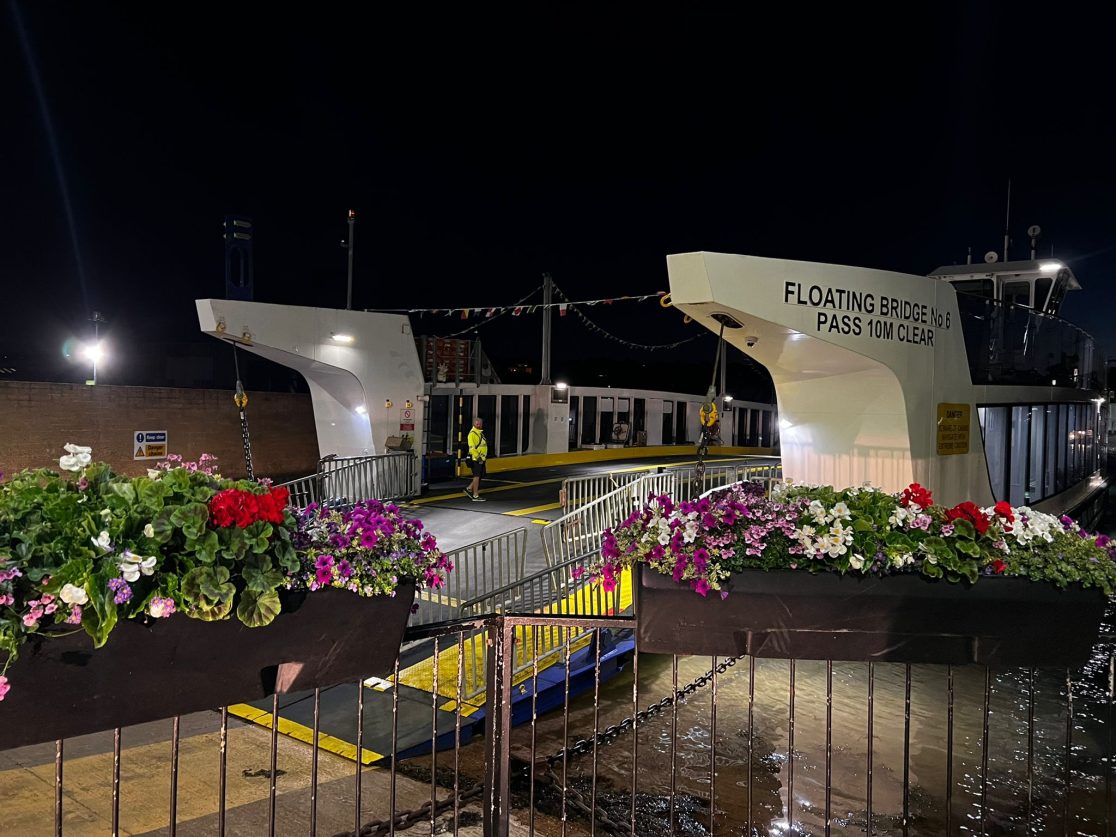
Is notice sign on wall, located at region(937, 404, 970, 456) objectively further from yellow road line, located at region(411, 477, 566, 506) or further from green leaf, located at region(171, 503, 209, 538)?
green leaf, located at region(171, 503, 209, 538)

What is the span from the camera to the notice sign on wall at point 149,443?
16.9m

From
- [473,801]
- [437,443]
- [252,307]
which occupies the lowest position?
[473,801]

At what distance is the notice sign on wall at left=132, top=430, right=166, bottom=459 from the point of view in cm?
1686

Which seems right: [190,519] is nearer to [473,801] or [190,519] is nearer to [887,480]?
[473,801]

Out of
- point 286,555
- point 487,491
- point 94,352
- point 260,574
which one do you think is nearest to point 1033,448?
point 487,491

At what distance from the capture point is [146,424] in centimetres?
1700

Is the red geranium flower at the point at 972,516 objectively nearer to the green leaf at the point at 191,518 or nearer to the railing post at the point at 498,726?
the railing post at the point at 498,726

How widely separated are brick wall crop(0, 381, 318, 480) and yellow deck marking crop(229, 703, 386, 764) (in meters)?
8.60

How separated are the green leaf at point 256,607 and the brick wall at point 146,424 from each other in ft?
40.7

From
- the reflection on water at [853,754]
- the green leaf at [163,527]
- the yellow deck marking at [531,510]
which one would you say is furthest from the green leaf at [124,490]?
the yellow deck marking at [531,510]

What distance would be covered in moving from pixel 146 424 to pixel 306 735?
504 inches

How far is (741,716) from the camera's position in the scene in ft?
24.6

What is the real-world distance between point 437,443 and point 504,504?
6526 mm

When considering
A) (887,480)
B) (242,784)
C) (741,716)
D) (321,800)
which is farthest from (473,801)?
(887,480)
